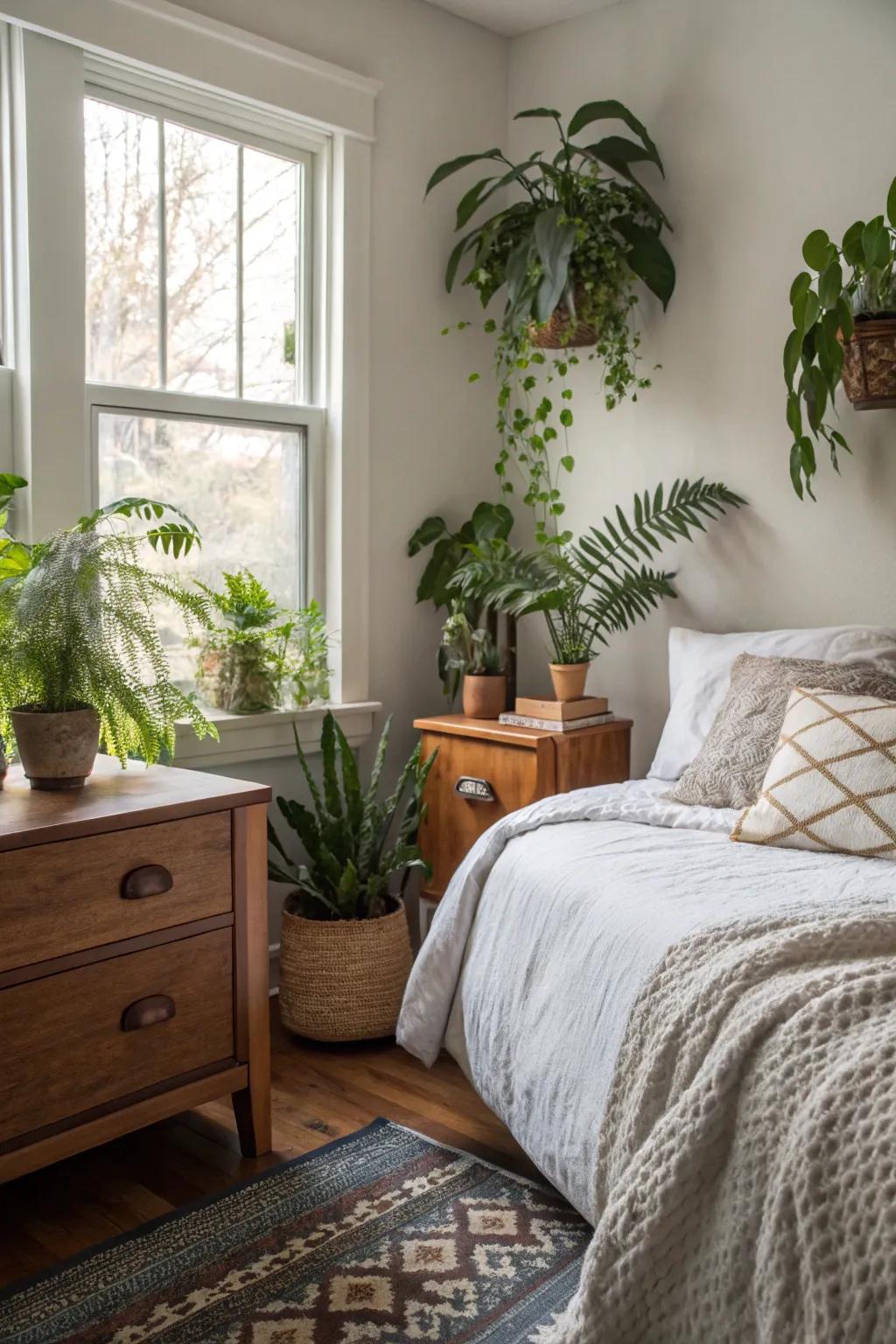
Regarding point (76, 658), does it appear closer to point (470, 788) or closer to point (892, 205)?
point (470, 788)

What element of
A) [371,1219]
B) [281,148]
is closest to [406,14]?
[281,148]

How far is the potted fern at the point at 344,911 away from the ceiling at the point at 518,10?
209 cm

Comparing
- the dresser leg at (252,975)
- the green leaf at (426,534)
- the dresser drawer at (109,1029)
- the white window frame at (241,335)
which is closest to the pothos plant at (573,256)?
the green leaf at (426,534)

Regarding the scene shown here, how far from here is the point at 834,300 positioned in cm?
252

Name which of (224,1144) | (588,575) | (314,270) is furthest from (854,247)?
(224,1144)

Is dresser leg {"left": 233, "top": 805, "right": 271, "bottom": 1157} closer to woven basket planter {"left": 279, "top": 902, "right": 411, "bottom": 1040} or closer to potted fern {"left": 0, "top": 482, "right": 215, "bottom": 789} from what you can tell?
potted fern {"left": 0, "top": 482, "right": 215, "bottom": 789}

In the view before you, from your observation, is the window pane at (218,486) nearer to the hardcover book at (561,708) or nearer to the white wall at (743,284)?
the hardcover book at (561,708)

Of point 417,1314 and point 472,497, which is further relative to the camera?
point 472,497

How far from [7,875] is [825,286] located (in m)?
1.97

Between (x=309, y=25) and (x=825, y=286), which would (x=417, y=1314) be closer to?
(x=825, y=286)

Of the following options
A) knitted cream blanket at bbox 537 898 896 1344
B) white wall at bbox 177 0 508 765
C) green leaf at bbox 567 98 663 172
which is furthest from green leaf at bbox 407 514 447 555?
knitted cream blanket at bbox 537 898 896 1344

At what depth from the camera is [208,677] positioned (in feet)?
10.0

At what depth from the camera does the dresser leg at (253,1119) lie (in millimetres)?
2320

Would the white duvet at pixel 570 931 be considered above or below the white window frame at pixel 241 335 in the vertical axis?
below
